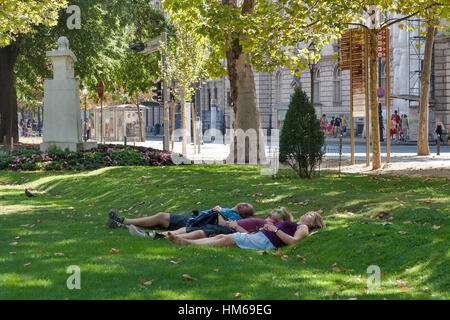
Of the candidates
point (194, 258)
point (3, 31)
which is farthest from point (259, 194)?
point (3, 31)

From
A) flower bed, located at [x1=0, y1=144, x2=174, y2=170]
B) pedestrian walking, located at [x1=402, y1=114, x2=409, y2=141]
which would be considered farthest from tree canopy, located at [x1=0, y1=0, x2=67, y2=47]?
pedestrian walking, located at [x1=402, y1=114, x2=409, y2=141]

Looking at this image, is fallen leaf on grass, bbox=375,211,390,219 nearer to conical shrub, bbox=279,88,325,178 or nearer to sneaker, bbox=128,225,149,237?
sneaker, bbox=128,225,149,237

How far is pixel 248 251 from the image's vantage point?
8.69m

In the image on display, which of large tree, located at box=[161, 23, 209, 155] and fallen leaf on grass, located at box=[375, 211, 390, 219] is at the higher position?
large tree, located at box=[161, 23, 209, 155]

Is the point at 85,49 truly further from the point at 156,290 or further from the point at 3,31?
the point at 156,290

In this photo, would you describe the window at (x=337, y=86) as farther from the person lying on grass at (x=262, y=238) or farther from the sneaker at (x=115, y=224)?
the person lying on grass at (x=262, y=238)

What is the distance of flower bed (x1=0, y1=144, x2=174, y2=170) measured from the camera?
22250mm

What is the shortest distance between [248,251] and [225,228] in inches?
34.0

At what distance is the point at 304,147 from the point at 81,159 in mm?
9481

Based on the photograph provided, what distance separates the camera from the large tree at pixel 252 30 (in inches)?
698

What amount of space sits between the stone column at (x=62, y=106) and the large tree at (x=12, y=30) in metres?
1.99

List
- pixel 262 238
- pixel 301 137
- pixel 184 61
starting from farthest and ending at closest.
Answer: pixel 184 61
pixel 301 137
pixel 262 238

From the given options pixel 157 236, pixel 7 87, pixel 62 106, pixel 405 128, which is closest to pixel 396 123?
pixel 405 128

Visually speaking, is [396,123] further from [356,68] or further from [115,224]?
[115,224]
